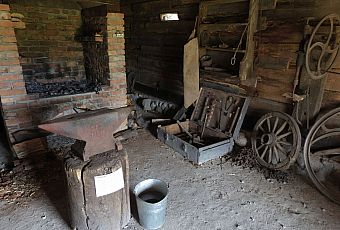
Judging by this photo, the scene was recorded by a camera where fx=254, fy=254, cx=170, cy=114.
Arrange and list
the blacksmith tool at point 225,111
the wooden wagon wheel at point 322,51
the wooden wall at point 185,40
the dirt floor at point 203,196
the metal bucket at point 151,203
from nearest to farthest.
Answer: the metal bucket at point 151,203, the dirt floor at point 203,196, the wooden wagon wheel at point 322,51, the wooden wall at point 185,40, the blacksmith tool at point 225,111

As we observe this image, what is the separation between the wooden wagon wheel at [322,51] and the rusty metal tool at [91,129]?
6.12ft

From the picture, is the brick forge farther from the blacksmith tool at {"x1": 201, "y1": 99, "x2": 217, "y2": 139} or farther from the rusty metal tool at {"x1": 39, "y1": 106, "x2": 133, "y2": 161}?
the rusty metal tool at {"x1": 39, "y1": 106, "x2": 133, "y2": 161}

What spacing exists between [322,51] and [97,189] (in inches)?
91.7

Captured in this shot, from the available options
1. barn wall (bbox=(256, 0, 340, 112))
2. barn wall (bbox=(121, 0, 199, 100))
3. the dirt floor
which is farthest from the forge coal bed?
barn wall (bbox=(256, 0, 340, 112))

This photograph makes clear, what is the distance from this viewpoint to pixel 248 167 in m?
2.89

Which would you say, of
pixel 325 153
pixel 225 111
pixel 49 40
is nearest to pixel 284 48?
pixel 225 111

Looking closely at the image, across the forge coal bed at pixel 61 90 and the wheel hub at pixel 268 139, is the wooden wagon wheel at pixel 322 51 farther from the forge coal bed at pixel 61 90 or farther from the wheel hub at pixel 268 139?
the forge coal bed at pixel 61 90

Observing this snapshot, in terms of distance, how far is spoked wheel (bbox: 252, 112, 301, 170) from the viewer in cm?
266

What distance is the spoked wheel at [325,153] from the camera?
249 cm

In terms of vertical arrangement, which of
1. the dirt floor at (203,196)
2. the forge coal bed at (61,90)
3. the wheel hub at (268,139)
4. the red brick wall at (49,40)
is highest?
the red brick wall at (49,40)

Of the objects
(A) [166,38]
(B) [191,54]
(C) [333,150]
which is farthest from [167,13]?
(C) [333,150]

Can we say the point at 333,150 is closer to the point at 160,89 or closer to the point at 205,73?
the point at 205,73

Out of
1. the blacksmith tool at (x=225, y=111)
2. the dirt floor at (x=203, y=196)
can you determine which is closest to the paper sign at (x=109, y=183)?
the dirt floor at (x=203, y=196)

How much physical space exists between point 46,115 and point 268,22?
289 cm
